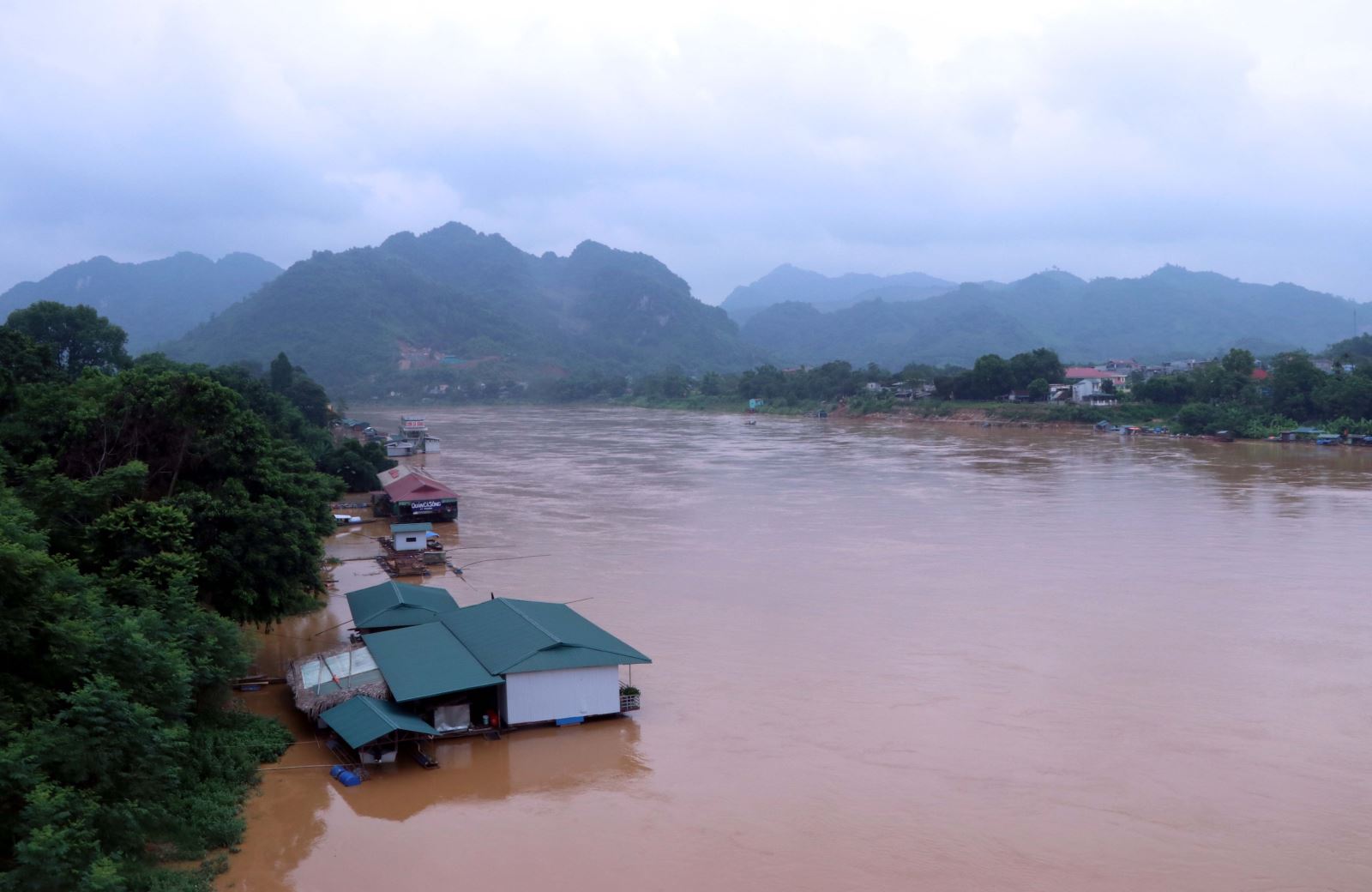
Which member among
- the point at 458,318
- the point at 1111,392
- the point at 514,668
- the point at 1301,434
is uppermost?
the point at 458,318

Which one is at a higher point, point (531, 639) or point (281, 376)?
point (281, 376)

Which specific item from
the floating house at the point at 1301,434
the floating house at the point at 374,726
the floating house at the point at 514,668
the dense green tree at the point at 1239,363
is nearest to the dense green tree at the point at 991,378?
the dense green tree at the point at 1239,363

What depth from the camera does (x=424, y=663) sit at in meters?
8.70

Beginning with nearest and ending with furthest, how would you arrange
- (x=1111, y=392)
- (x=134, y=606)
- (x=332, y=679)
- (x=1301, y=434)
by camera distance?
1. (x=134, y=606)
2. (x=332, y=679)
3. (x=1301, y=434)
4. (x=1111, y=392)

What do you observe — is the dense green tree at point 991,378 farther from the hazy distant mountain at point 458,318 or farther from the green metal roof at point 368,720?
the hazy distant mountain at point 458,318

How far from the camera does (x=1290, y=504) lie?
2034cm

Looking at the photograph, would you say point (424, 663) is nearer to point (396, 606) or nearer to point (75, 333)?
point (396, 606)

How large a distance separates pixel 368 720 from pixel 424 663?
891mm

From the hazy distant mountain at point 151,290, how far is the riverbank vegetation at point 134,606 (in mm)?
114856

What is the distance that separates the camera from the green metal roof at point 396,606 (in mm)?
10148

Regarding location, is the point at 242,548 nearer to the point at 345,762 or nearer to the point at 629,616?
the point at 345,762

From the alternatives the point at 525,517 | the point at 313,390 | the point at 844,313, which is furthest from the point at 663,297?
the point at 525,517

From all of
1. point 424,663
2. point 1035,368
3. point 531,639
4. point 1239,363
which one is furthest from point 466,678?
point 1035,368

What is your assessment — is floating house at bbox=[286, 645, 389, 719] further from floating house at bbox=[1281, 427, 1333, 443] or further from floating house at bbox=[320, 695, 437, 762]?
floating house at bbox=[1281, 427, 1333, 443]
